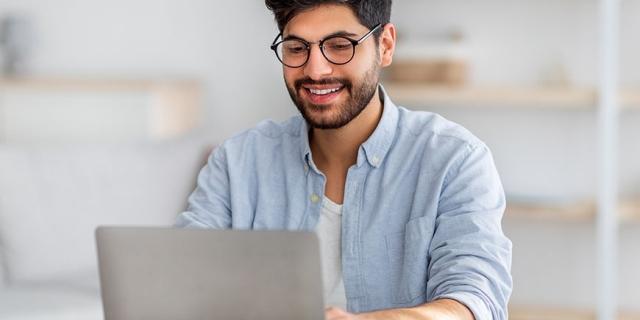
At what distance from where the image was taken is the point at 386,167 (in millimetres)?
1881

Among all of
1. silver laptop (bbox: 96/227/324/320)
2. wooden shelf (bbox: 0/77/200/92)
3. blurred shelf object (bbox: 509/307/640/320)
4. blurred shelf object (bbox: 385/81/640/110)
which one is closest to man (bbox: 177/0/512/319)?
silver laptop (bbox: 96/227/324/320)

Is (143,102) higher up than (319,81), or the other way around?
(319,81)

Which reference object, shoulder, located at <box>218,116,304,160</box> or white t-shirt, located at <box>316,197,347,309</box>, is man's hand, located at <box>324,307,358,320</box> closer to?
white t-shirt, located at <box>316,197,347,309</box>

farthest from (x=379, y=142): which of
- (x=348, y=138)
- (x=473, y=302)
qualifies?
(x=473, y=302)

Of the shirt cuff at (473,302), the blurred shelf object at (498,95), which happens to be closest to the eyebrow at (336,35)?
the shirt cuff at (473,302)

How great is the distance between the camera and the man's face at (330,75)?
180 centimetres

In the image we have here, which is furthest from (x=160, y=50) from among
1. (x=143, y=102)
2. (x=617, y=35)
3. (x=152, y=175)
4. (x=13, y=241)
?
(x=617, y=35)

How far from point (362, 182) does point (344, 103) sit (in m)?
0.15

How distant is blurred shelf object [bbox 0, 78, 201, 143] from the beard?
209cm

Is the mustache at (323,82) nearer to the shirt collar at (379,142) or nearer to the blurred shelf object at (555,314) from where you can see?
the shirt collar at (379,142)

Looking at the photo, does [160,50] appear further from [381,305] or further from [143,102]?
[381,305]

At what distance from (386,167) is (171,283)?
64cm

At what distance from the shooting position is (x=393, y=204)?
1848 millimetres

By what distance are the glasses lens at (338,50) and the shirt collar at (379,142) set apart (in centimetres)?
15
